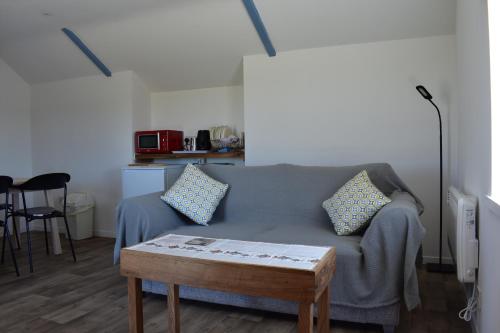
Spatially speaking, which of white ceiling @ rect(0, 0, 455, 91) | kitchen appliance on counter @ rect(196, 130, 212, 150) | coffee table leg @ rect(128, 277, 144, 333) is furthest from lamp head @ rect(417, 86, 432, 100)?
coffee table leg @ rect(128, 277, 144, 333)

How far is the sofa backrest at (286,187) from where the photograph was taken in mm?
2746

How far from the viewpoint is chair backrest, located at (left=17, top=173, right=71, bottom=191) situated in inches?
131

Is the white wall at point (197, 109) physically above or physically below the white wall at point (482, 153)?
above

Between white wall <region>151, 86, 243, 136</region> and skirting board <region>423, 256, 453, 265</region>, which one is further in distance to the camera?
white wall <region>151, 86, 243, 136</region>

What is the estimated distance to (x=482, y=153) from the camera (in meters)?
1.77

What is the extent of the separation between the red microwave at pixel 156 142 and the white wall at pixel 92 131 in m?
0.14

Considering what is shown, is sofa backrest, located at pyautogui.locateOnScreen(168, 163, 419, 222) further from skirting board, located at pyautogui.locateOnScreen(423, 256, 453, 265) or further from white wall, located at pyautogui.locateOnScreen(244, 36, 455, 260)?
skirting board, located at pyautogui.locateOnScreen(423, 256, 453, 265)

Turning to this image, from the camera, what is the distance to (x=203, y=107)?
4.58 m

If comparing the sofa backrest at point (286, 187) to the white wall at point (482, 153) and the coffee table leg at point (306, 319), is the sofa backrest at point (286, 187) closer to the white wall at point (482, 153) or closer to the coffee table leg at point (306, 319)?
the white wall at point (482, 153)

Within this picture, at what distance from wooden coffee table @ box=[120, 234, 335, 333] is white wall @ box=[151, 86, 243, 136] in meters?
2.79

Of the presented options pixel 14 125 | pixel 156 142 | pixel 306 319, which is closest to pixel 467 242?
pixel 306 319

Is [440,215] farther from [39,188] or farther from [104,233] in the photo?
[104,233]

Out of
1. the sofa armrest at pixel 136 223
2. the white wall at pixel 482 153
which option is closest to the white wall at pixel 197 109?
the sofa armrest at pixel 136 223

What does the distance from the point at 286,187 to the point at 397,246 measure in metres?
1.10
